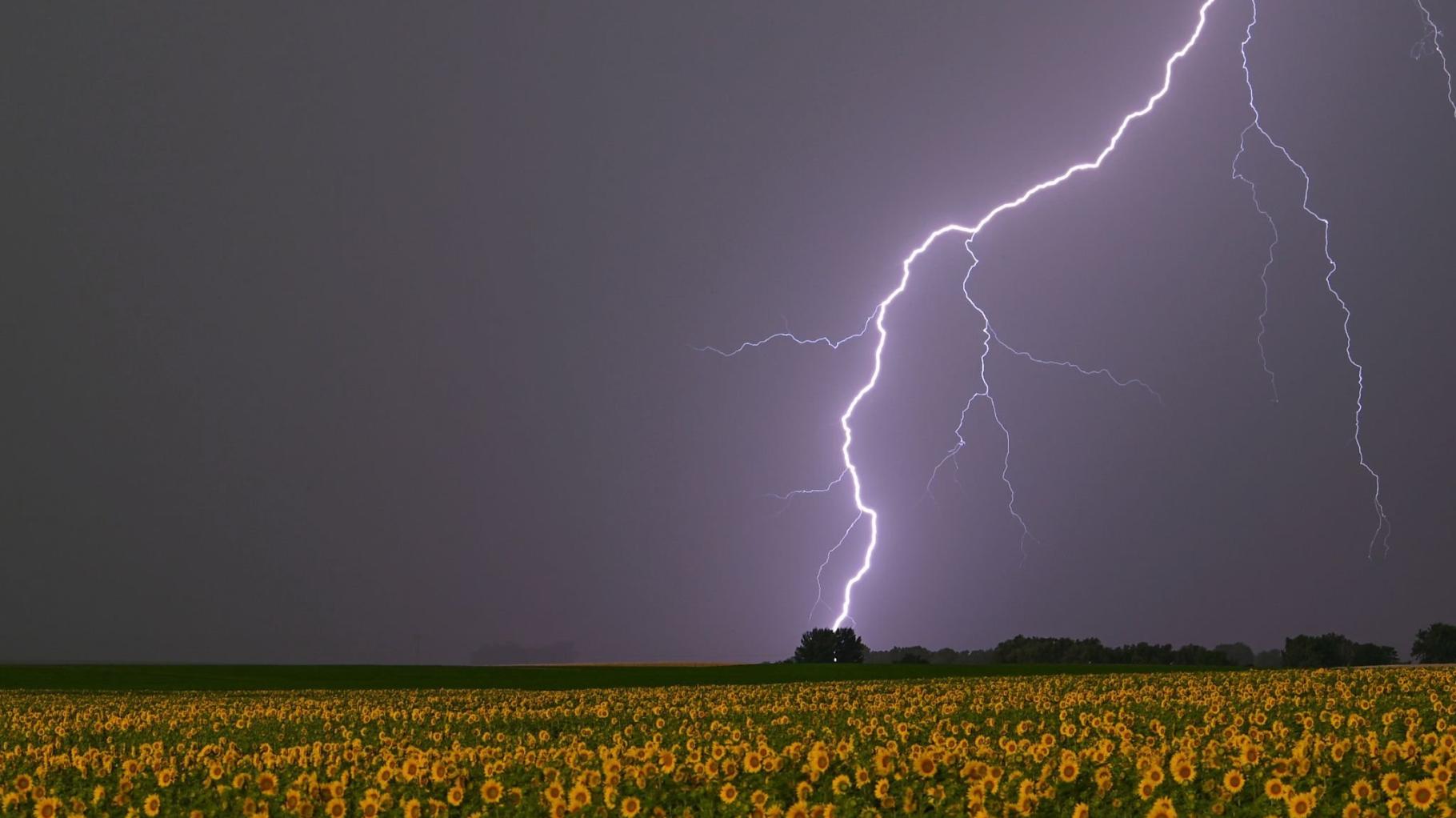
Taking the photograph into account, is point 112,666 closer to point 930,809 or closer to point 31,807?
point 31,807

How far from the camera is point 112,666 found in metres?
60.4

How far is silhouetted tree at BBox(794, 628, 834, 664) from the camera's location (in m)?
65.8

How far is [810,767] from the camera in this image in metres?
8.65

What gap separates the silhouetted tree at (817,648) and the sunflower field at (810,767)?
160 feet

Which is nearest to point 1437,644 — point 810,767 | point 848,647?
A: point 848,647

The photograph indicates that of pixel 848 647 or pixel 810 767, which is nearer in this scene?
pixel 810 767

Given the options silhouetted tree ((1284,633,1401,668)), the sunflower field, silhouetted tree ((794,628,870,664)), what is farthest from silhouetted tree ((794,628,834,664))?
the sunflower field

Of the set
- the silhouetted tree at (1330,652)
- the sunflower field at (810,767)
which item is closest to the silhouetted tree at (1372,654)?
the silhouetted tree at (1330,652)

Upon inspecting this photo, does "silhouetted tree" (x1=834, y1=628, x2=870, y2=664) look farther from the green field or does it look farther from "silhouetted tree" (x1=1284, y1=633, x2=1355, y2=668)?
"silhouetted tree" (x1=1284, y1=633, x2=1355, y2=668)

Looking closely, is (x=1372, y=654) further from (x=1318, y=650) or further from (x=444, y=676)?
(x=444, y=676)

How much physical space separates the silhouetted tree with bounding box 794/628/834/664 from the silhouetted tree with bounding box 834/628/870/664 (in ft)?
0.89

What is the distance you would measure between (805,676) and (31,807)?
1681 inches

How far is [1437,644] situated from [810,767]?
60720mm

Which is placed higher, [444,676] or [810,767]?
[810,767]
